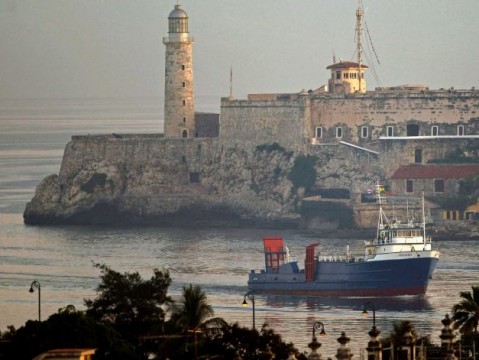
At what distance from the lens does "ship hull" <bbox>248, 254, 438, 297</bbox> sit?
78.7m

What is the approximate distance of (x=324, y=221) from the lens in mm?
103125

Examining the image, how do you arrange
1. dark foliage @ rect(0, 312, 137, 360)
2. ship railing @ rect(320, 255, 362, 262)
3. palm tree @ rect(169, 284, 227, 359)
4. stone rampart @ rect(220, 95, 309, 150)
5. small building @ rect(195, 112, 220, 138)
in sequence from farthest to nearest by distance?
small building @ rect(195, 112, 220, 138), stone rampart @ rect(220, 95, 309, 150), ship railing @ rect(320, 255, 362, 262), palm tree @ rect(169, 284, 227, 359), dark foliage @ rect(0, 312, 137, 360)

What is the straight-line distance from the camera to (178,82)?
11000cm

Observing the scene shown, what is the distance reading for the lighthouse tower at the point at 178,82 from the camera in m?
110

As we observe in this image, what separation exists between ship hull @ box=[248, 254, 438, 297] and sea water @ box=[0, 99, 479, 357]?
26.3 inches

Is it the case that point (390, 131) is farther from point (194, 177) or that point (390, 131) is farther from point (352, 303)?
point (352, 303)

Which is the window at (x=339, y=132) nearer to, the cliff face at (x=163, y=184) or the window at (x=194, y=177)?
the cliff face at (x=163, y=184)

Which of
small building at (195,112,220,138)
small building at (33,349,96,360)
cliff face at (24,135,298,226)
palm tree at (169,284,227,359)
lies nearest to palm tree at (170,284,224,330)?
palm tree at (169,284,227,359)

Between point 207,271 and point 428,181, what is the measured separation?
773 inches

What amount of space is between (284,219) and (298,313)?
1199 inches

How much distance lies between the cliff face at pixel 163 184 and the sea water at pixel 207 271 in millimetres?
1771

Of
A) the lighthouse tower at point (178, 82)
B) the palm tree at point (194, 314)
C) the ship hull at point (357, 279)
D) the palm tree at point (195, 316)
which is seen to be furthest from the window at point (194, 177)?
the palm tree at point (194, 314)

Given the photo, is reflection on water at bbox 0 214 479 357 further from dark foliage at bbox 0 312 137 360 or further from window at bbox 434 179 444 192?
dark foliage at bbox 0 312 137 360

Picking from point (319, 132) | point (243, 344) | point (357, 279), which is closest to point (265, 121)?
point (319, 132)
